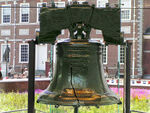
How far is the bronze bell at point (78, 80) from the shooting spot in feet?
4.37

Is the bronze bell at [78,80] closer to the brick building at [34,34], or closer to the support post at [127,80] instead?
the support post at [127,80]

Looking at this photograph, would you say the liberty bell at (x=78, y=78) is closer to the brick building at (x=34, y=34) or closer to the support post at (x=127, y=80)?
the support post at (x=127, y=80)

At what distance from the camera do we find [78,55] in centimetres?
135

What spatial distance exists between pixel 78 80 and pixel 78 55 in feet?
0.45

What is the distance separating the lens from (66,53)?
4.62ft

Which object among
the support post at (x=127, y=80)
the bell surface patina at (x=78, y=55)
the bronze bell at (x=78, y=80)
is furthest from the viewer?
the support post at (x=127, y=80)

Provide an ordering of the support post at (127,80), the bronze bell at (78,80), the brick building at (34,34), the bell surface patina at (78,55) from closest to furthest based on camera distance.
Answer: the bell surface patina at (78,55)
the bronze bell at (78,80)
the support post at (127,80)
the brick building at (34,34)

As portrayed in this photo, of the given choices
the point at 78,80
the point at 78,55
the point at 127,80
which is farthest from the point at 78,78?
the point at 127,80

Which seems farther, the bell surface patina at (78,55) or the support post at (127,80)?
the support post at (127,80)

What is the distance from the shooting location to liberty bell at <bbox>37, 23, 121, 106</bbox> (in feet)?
4.37

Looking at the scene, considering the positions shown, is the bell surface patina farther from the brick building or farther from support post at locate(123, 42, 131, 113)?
the brick building

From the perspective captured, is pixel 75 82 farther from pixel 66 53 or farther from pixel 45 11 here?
pixel 45 11

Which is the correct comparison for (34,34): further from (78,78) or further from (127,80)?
(78,78)

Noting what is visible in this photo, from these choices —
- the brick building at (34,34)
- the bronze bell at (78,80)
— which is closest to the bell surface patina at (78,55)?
the bronze bell at (78,80)
